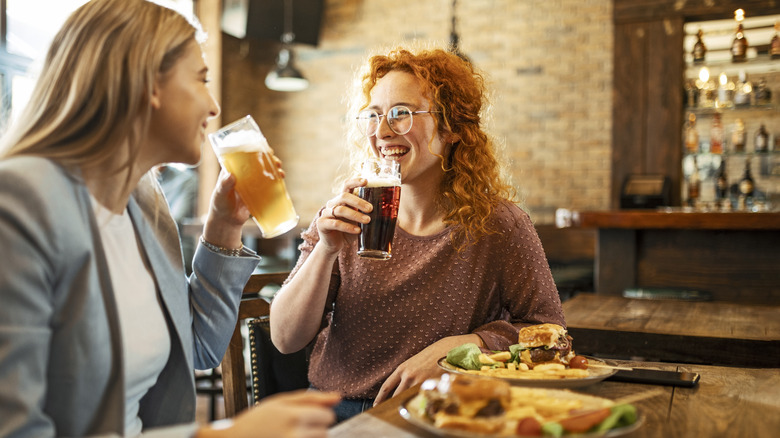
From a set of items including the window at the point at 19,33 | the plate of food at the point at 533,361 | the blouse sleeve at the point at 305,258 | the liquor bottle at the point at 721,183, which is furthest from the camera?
the window at the point at 19,33

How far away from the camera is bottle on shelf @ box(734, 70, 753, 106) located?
4453mm

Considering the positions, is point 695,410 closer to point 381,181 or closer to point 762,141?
point 381,181

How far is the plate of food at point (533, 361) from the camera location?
114 cm

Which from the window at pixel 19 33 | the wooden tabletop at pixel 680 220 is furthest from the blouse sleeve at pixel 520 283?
the window at pixel 19 33

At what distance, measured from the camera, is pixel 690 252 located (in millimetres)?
3477

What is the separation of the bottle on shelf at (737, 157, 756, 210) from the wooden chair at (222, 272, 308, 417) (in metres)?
3.93

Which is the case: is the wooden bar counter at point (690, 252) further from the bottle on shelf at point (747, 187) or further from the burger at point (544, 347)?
the burger at point (544, 347)

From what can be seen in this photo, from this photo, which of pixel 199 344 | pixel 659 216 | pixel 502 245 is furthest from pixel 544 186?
pixel 199 344

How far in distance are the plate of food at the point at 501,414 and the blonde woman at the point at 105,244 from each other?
0.16m

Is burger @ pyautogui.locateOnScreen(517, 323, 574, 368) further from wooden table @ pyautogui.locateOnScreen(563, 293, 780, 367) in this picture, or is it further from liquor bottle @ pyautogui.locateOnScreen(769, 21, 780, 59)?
liquor bottle @ pyautogui.locateOnScreen(769, 21, 780, 59)

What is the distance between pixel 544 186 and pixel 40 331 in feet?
20.2

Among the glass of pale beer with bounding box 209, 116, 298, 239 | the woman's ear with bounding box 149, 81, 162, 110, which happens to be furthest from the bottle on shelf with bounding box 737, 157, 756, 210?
the woman's ear with bounding box 149, 81, 162, 110

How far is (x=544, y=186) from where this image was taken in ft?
21.8

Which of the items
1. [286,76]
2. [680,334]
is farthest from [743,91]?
[286,76]
